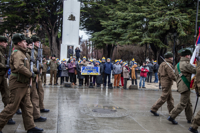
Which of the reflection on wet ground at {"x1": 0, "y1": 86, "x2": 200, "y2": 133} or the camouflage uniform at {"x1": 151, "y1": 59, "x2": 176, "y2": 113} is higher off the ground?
the camouflage uniform at {"x1": 151, "y1": 59, "x2": 176, "y2": 113}

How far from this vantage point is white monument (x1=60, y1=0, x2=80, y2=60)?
27500 mm

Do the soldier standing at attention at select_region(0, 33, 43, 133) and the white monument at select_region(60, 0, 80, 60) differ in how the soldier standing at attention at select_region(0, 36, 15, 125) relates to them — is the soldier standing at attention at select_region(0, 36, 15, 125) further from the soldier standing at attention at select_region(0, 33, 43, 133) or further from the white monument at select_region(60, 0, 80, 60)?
the white monument at select_region(60, 0, 80, 60)

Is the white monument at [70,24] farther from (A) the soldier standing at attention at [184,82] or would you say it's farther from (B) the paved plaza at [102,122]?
(A) the soldier standing at attention at [184,82]

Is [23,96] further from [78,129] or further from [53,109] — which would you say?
[53,109]

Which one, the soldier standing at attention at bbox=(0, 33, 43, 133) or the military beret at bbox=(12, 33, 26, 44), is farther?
the military beret at bbox=(12, 33, 26, 44)

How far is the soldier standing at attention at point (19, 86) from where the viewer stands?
4160 mm

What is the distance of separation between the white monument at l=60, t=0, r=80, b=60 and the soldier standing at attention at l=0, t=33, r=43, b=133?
915 inches

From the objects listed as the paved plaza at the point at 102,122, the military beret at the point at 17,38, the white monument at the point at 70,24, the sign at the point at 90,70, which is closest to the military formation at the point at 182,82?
the paved plaza at the point at 102,122

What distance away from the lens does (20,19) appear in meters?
29.0

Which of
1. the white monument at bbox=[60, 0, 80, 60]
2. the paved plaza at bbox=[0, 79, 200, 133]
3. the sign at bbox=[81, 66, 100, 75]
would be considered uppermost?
the white monument at bbox=[60, 0, 80, 60]

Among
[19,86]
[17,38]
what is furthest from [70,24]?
[19,86]

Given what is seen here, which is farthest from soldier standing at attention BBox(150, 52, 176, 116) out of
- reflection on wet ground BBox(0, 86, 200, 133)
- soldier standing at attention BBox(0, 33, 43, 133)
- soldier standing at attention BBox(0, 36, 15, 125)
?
soldier standing at attention BBox(0, 36, 15, 125)

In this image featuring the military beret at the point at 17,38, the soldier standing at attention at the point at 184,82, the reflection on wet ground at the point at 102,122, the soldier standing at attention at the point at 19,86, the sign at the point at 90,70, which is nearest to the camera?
the soldier standing at attention at the point at 19,86

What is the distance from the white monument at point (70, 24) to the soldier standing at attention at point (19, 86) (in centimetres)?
2324
